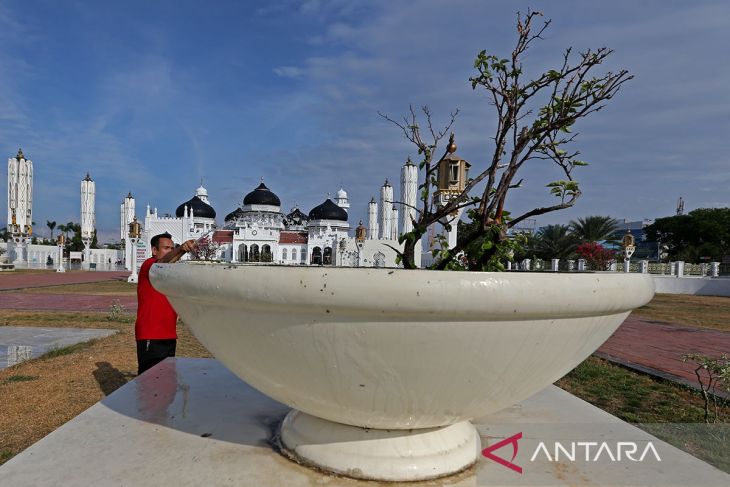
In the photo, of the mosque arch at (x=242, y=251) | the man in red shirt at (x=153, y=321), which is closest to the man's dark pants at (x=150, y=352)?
the man in red shirt at (x=153, y=321)

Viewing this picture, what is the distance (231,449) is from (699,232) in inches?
1861

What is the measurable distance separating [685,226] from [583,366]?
4420 cm

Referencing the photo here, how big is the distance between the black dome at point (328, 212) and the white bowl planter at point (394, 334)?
4575cm

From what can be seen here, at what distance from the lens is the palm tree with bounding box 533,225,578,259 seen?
26.2 m

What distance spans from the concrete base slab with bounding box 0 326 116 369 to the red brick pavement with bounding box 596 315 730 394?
6697 mm

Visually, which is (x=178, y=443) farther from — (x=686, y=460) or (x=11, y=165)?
(x=11, y=165)

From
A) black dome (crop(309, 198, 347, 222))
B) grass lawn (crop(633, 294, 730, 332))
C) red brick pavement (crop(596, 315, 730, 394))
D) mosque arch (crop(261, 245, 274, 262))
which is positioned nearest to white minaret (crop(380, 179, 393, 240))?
black dome (crop(309, 198, 347, 222))

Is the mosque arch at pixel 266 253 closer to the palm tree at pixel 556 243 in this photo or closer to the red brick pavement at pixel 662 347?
the palm tree at pixel 556 243

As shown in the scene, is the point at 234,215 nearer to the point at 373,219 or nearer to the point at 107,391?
the point at 373,219

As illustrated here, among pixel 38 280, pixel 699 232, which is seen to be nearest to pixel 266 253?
pixel 38 280

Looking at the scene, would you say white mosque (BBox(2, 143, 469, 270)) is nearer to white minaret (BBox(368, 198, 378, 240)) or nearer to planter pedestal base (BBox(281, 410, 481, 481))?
white minaret (BBox(368, 198, 378, 240))

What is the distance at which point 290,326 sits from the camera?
113 centimetres

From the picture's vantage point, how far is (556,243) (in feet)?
86.7

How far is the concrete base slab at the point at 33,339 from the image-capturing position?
15.7ft
